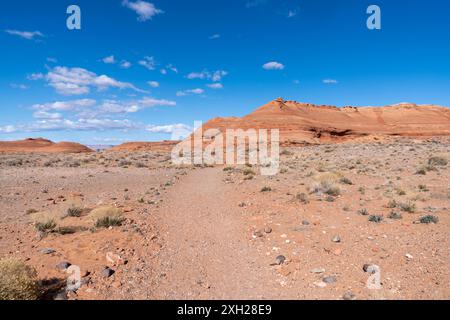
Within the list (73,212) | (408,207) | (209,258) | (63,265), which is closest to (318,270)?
(209,258)

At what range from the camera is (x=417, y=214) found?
1048 cm

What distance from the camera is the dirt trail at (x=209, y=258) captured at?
19.9ft

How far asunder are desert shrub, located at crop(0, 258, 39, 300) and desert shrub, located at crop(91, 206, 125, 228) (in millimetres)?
3914

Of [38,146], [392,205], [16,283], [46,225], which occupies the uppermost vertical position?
[38,146]

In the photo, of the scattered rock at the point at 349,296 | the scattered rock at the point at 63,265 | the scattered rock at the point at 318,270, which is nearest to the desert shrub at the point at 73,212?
the scattered rock at the point at 63,265

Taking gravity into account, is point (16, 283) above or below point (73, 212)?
below

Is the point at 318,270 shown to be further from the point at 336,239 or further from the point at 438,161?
the point at 438,161

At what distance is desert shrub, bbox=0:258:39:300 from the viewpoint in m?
5.23

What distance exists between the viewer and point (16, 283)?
5.32m

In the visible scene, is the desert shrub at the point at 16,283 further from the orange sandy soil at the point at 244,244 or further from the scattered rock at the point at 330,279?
the scattered rock at the point at 330,279

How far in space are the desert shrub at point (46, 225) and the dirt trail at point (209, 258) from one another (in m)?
3.03

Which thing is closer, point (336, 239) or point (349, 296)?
point (349, 296)

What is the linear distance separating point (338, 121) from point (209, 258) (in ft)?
264
